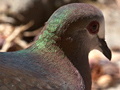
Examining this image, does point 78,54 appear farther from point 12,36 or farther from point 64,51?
point 12,36

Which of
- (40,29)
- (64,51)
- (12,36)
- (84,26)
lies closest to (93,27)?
(84,26)

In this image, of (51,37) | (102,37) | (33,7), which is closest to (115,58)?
(33,7)

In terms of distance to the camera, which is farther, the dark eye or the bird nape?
the dark eye

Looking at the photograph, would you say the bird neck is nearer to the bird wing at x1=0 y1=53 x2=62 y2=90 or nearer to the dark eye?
the dark eye

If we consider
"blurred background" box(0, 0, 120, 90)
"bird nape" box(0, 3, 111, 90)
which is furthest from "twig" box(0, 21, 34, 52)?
"bird nape" box(0, 3, 111, 90)

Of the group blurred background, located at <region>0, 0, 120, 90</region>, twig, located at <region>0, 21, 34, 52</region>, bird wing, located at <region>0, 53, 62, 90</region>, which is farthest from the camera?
blurred background, located at <region>0, 0, 120, 90</region>

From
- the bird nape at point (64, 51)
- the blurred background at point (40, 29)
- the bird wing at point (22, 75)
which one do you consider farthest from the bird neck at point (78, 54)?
the blurred background at point (40, 29)
